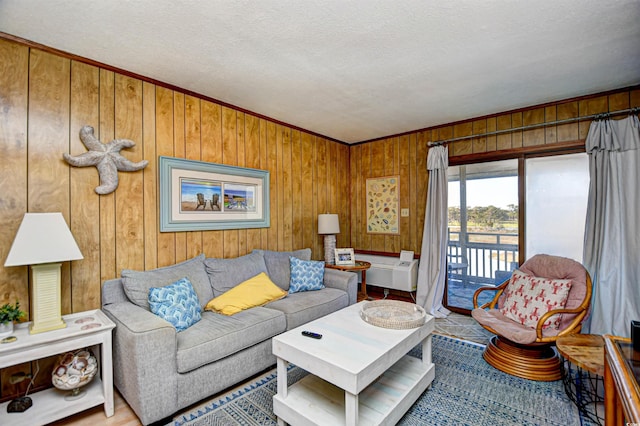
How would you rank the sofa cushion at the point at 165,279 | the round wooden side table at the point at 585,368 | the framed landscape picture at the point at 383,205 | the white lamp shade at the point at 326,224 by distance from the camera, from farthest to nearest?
the framed landscape picture at the point at 383,205, the white lamp shade at the point at 326,224, the sofa cushion at the point at 165,279, the round wooden side table at the point at 585,368

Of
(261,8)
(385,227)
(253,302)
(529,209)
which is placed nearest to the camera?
(261,8)

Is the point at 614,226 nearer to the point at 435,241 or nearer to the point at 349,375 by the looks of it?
the point at 435,241

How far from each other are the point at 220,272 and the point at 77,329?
3.82ft

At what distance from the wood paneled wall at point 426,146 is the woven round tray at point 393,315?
78.3 inches

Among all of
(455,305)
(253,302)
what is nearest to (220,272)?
(253,302)

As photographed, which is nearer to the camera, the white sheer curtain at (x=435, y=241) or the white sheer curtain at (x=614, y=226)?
the white sheer curtain at (x=614, y=226)

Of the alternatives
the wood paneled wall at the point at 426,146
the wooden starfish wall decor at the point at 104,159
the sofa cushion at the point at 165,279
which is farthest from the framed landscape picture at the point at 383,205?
the wooden starfish wall decor at the point at 104,159

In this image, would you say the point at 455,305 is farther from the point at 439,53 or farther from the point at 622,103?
the point at 439,53

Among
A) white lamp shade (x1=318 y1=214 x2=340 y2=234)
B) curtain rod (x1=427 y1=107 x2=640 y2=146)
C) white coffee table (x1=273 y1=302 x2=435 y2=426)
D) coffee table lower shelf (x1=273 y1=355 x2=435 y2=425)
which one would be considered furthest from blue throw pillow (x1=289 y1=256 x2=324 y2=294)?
curtain rod (x1=427 y1=107 x2=640 y2=146)

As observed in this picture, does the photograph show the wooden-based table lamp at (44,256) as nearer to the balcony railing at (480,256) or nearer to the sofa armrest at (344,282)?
the sofa armrest at (344,282)

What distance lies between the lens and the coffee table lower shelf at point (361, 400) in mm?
1698

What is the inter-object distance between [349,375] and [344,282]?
192cm

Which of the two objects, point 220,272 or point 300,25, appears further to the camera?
point 220,272

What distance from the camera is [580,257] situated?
322 cm
